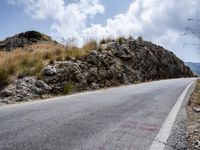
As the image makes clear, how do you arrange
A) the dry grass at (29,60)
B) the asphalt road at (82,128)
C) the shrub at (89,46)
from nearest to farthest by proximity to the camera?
the asphalt road at (82,128) → the dry grass at (29,60) → the shrub at (89,46)

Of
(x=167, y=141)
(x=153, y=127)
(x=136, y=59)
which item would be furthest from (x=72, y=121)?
(x=136, y=59)

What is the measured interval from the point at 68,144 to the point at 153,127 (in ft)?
7.09

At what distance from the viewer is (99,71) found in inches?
763

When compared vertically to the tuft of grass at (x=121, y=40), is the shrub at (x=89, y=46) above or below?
below

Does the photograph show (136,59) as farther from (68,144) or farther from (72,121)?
(68,144)

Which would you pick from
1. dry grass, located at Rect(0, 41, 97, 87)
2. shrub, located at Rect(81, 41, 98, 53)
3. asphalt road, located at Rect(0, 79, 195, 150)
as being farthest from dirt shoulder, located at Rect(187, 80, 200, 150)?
shrub, located at Rect(81, 41, 98, 53)

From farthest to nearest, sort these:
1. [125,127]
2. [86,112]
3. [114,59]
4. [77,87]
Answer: [114,59], [77,87], [86,112], [125,127]

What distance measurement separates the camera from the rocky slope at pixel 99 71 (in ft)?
43.3

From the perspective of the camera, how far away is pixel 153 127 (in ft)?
21.9

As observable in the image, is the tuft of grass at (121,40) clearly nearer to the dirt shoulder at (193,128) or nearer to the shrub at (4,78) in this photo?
the shrub at (4,78)

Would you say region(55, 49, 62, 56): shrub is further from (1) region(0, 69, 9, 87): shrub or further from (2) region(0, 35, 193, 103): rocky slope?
(1) region(0, 69, 9, 87): shrub

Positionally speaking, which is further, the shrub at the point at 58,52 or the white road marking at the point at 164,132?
the shrub at the point at 58,52

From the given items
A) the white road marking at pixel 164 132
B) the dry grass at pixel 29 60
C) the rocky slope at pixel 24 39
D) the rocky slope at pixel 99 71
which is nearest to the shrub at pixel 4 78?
the dry grass at pixel 29 60

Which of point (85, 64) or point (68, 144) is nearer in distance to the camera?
point (68, 144)
